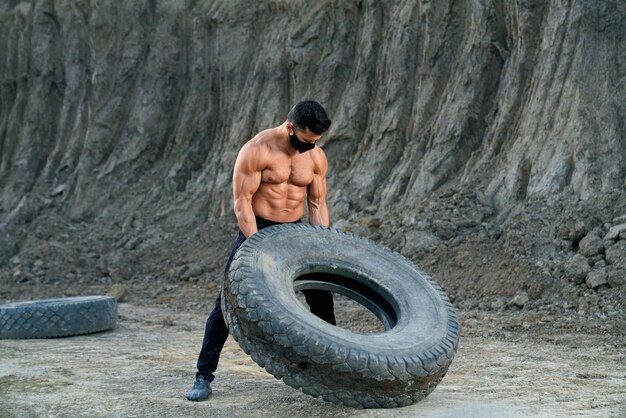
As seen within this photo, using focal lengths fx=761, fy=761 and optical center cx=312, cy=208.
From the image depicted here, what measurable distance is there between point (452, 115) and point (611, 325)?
5643mm

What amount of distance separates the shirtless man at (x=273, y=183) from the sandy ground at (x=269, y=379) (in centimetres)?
34

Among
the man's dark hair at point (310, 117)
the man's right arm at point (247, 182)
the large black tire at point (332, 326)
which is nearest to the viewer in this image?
the large black tire at point (332, 326)

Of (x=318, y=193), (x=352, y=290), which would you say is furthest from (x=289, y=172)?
(x=352, y=290)

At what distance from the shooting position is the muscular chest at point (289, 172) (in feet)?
17.5

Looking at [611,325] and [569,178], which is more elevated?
[569,178]

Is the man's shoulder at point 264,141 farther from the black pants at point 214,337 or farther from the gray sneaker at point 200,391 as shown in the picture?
the gray sneaker at point 200,391

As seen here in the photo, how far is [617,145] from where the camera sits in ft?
33.3

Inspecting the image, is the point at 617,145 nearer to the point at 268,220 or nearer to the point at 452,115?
the point at 452,115

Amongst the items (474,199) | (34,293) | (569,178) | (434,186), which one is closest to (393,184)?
(434,186)

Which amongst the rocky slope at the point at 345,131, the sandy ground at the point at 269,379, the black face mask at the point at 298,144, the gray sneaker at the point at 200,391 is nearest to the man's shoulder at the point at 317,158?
the black face mask at the point at 298,144

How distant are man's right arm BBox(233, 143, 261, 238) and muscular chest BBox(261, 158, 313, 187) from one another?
9cm

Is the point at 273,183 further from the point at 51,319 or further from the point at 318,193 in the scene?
the point at 51,319

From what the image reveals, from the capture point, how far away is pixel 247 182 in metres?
5.28

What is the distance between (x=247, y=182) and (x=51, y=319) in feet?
15.1
